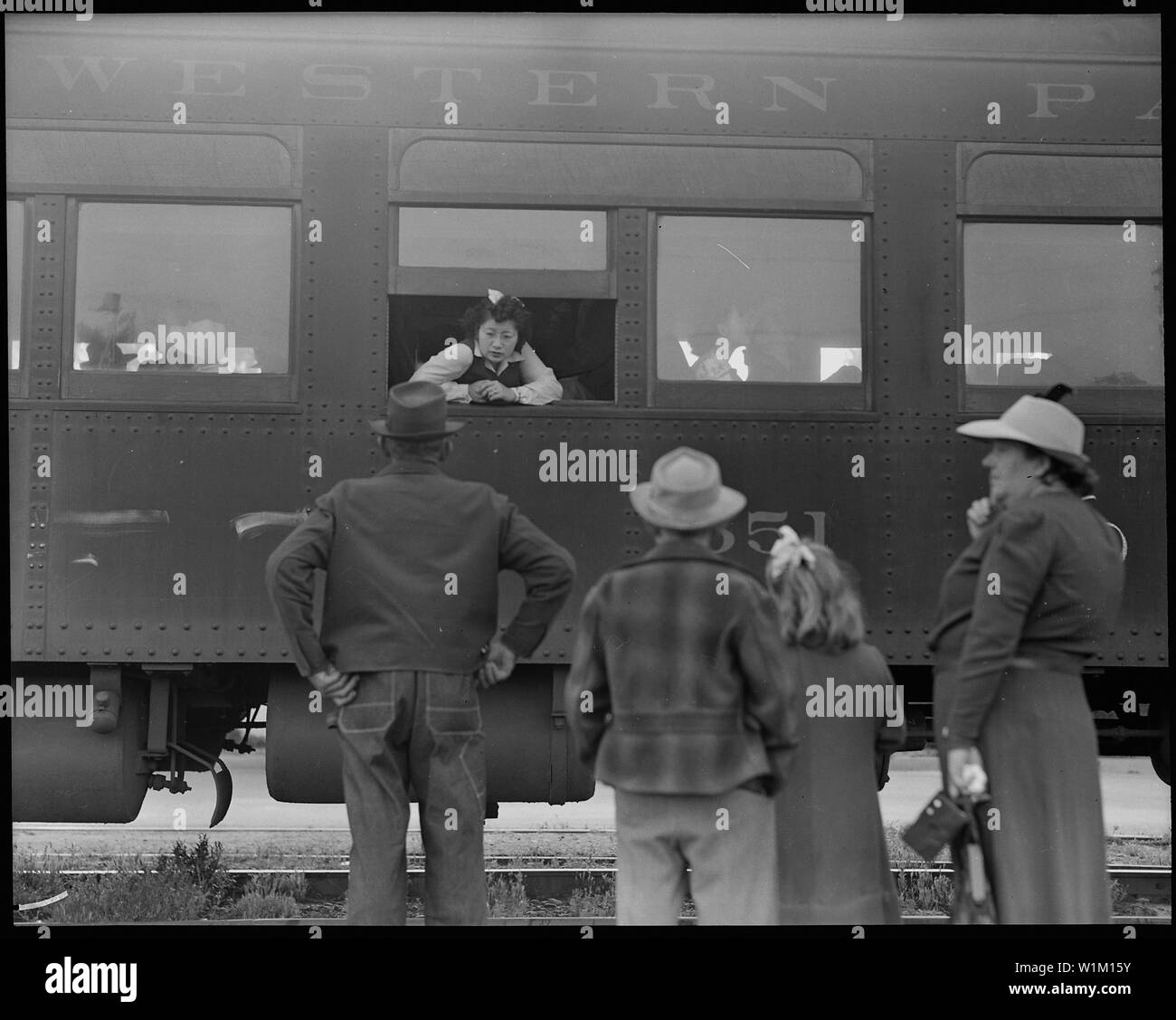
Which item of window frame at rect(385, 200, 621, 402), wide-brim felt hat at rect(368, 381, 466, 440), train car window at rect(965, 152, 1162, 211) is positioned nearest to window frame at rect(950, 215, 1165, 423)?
train car window at rect(965, 152, 1162, 211)

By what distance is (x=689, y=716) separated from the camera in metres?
3.89

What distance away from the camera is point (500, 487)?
16.3 ft

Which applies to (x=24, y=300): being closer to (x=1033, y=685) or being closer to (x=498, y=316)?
(x=498, y=316)

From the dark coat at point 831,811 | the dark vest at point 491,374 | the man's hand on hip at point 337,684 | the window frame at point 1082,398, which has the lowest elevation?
the dark coat at point 831,811

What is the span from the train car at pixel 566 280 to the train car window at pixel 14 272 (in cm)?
1

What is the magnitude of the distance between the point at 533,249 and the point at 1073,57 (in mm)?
2194

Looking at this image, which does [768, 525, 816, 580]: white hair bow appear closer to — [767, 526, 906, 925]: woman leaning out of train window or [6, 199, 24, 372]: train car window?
[767, 526, 906, 925]: woman leaning out of train window

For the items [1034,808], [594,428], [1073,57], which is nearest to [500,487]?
[594,428]

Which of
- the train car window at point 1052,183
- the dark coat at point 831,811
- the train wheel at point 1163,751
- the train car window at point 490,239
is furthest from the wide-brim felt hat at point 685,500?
the train wheel at point 1163,751

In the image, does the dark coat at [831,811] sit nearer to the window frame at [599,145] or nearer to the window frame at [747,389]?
the window frame at [747,389]

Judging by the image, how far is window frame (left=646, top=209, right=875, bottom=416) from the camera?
5020mm

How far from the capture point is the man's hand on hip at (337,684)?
4.22 metres

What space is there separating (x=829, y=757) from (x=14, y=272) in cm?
346

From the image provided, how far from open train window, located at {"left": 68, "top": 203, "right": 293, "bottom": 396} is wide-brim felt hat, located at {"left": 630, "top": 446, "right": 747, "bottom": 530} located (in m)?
1.73
